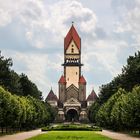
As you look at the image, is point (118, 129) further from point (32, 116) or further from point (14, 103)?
point (14, 103)

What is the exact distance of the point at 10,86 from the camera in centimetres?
11506

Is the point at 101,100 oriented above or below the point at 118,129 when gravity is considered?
above

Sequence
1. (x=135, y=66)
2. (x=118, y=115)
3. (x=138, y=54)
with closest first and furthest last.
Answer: (x=118, y=115), (x=135, y=66), (x=138, y=54)

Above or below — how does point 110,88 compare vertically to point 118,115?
above

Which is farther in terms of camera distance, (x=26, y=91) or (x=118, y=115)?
(x=26, y=91)

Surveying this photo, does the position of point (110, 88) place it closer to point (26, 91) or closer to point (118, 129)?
point (26, 91)

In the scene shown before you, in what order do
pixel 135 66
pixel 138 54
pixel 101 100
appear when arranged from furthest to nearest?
pixel 101 100, pixel 138 54, pixel 135 66

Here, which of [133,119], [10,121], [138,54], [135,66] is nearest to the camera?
[133,119]

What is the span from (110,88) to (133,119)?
74.9m

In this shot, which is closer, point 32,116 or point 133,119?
point 133,119

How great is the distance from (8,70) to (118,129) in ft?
90.4

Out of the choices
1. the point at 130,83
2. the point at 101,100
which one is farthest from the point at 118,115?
the point at 101,100

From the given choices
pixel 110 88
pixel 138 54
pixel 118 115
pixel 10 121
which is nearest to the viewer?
pixel 10 121

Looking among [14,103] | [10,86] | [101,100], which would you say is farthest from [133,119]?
[101,100]
